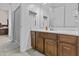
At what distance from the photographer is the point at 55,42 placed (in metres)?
2.19

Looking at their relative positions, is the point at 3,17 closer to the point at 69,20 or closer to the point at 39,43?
the point at 39,43

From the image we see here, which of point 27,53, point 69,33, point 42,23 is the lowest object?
point 27,53

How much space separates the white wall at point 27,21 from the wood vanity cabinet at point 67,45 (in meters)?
A: 0.46

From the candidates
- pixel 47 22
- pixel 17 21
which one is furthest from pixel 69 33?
pixel 17 21

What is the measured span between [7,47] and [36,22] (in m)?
0.66

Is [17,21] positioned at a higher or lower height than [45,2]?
lower

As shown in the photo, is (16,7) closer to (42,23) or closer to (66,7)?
(42,23)

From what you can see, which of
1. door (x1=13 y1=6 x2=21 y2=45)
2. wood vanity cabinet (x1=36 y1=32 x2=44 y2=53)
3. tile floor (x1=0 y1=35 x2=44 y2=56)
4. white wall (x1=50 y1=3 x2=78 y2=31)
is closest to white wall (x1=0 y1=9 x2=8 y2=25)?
door (x1=13 y1=6 x2=21 y2=45)

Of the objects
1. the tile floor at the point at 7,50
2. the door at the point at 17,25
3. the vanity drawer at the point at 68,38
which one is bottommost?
the tile floor at the point at 7,50

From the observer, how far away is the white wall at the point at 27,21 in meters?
2.13

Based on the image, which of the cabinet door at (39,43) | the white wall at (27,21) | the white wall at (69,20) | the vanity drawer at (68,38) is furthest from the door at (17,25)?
the vanity drawer at (68,38)

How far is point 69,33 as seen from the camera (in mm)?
1993

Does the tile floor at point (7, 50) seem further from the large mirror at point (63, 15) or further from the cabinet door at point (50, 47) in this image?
the large mirror at point (63, 15)

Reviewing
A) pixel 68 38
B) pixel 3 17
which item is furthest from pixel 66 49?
pixel 3 17
